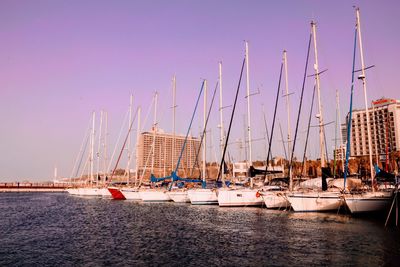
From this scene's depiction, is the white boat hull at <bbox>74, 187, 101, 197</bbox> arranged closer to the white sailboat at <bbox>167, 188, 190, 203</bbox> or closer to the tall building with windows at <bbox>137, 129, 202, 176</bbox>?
the tall building with windows at <bbox>137, 129, 202, 176</bbox>

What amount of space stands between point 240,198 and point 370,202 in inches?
717

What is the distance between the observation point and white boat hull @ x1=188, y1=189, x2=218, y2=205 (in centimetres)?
5153

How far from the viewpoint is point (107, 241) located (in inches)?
957

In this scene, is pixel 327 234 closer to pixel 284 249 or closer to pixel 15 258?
pixel 284 249

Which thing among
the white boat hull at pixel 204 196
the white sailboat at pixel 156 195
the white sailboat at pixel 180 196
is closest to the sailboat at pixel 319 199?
the white boat hull at pixel 204 196

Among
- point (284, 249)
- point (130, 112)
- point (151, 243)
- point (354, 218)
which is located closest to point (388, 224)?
point (354, 218)

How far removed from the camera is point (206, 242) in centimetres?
2344

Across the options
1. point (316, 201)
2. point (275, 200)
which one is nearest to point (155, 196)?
point (275, 200)

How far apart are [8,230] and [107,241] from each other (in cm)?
1321

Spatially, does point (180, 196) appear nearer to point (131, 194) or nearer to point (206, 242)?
point (131, 194)

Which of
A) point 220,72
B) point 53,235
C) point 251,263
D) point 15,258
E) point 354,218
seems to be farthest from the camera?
point 220,72

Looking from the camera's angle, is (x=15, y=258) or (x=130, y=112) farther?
(x=130, y=112)

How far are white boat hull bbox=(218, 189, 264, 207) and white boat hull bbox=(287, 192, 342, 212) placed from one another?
8.39 meters

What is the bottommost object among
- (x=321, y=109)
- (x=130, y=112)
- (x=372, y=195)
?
(x=372, y=195)
